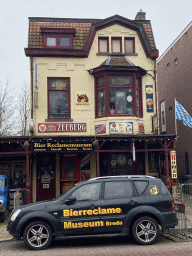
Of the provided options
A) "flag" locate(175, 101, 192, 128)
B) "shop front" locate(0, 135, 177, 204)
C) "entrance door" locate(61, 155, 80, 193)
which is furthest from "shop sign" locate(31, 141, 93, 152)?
"flag" locate(175, 101, 192, 128)

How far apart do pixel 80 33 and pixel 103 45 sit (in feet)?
4.50

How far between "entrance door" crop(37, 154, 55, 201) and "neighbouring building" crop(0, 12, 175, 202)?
0.05 m

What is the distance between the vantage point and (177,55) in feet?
71.3

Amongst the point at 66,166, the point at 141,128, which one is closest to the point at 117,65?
the point at 141,128

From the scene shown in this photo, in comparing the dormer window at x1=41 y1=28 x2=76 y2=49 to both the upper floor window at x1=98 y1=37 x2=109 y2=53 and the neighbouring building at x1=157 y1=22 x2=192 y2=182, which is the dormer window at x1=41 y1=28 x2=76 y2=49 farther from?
the neighbouring building at x1=157 y1=22 x2=192 y2=182

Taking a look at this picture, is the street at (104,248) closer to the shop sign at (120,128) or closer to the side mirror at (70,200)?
the side mirror at (70,200)

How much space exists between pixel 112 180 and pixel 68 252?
2.15 metres

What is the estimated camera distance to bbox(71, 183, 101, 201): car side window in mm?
8148

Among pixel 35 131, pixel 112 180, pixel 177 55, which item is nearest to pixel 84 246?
pixel 112 180

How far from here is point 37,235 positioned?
7.79m

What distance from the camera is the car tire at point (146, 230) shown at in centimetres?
795

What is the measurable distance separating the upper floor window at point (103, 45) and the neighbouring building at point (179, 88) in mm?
5717

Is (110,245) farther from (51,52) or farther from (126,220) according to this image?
(51,52)

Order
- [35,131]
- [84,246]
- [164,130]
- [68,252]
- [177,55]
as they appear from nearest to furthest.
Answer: [68,252] → [84,246] → [35,131] → [177,55] → [164,130]
